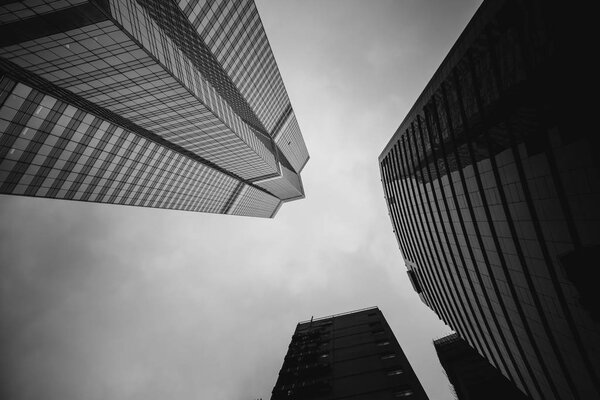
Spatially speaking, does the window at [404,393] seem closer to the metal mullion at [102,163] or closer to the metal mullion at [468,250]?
the metal mullion at [468,250]

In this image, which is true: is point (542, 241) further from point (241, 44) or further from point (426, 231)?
point (241, 44)

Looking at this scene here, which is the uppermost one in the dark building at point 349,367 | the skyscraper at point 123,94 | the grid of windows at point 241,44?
the grid of windows at point 241,44

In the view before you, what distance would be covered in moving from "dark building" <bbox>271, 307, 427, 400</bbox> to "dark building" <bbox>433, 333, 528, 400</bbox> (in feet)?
65.4

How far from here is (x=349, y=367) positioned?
36.5 m

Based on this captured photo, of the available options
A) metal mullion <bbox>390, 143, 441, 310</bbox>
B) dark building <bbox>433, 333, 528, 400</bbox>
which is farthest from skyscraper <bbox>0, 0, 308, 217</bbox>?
dark building <bbox>433, 333, 528, 400</bbox>

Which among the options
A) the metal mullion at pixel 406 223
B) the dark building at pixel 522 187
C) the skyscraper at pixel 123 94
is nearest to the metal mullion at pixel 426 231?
the dark building at pixel 522 187

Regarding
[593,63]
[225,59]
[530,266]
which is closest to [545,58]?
[593,63]

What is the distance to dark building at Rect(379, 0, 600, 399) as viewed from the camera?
14617mm

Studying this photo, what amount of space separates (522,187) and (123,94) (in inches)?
1870

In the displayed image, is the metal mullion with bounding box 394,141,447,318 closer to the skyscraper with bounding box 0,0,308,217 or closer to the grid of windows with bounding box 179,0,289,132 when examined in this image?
the skyscraper with bounding box 0,0,308,217

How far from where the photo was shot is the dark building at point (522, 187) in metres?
14.6

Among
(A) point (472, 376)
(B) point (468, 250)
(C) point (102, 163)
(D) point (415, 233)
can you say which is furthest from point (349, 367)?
(C) point (102, 163)

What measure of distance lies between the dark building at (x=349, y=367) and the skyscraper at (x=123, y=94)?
4296 cm

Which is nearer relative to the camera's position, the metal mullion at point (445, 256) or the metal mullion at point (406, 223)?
the metal mullion at point (445, 256)
